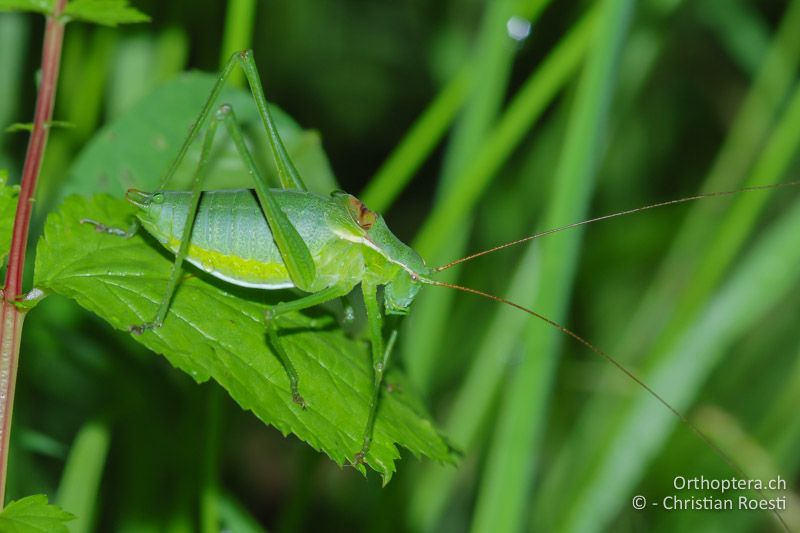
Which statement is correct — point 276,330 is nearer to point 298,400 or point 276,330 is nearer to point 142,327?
point 298,400

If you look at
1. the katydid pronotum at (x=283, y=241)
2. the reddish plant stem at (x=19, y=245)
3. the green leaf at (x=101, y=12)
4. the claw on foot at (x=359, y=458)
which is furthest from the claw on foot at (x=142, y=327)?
the green leaf at (x=101, y=12)

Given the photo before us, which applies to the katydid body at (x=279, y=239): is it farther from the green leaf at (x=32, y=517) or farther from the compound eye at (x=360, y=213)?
the green leaf at (x=32, y=517)

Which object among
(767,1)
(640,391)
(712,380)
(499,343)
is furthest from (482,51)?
(767,1)

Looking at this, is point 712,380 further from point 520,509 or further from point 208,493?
point 208,493

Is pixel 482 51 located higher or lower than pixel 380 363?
higher

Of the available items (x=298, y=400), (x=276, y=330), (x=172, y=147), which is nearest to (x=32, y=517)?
(x=298, y=400)

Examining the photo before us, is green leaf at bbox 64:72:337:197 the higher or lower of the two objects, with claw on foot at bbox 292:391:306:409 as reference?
higher

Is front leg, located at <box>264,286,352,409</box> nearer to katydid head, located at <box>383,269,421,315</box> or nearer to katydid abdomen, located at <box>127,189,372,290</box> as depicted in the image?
katydid abdomen, located at <box>127,189,372,290</box>

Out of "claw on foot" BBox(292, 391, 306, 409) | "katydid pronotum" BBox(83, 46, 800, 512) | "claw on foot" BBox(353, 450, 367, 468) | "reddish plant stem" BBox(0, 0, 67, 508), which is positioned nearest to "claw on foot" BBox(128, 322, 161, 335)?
"katydid pronotum" BBox(83, 46, 800, 512)
